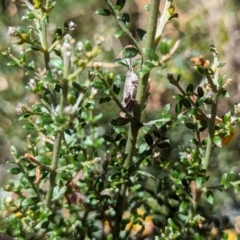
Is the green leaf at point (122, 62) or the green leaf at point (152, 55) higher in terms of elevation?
the green leaf at point (122, 62)

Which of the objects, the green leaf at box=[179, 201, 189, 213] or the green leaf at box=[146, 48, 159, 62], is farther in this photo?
the green leaf at box=[179, 201, 189, 213]

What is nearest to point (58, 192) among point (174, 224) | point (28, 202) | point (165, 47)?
point (28, 202)

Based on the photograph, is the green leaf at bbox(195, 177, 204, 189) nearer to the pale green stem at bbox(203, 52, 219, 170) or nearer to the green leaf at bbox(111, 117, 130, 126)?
the pale green stem at bbox(203, 52, 219, 170)

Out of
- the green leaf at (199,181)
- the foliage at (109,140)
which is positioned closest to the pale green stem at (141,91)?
the foliage at (109,140)

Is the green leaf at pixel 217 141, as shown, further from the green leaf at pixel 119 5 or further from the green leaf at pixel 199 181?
the green leaf at pixel 119 5

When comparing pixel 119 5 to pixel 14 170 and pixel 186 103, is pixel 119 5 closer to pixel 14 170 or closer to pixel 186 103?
pixel 186 103

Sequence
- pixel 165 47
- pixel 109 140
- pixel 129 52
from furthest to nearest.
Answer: pixel 109 140
pixel 129 52
pixel 165 47

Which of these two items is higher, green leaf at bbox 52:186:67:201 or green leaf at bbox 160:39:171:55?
green leaf at bbox 160:39:171:55

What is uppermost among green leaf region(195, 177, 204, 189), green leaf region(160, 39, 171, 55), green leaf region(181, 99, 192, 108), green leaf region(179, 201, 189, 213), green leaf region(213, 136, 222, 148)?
green leaf region(160, 39, 171, 55)

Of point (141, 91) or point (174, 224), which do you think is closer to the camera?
point (141, 91)

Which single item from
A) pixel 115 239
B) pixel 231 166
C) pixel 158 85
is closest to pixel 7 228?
pixel 115 239

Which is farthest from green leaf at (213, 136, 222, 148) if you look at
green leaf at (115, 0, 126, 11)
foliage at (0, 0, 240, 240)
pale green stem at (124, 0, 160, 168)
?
green leaf at (115, 0, 126, 11)

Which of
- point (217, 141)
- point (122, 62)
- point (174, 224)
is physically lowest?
point (174, 224)

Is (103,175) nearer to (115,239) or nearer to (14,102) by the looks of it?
(115,239)
